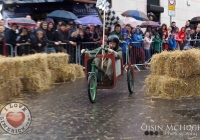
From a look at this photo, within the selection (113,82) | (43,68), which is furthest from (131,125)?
(43,68)

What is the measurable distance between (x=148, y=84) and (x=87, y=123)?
338cm

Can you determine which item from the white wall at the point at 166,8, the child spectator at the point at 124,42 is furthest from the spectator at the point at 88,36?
the white wall at the point at 166,8

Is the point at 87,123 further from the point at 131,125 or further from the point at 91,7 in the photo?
the point at 91,7

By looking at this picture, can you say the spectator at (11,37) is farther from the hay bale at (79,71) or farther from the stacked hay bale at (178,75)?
the stacked hay bale at (178,75)

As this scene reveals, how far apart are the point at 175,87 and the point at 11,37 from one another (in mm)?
6249

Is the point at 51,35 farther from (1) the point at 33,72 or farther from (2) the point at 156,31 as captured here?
(2) the point at 156,31

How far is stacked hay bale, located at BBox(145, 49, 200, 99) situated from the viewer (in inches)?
369

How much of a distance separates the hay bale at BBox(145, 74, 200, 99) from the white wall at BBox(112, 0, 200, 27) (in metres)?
14.1

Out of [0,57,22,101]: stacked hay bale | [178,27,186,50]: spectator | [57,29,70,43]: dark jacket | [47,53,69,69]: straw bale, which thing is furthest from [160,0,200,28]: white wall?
[0,57,22,101]: stacked hay bale

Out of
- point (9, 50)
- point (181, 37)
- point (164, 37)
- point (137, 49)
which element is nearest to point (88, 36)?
point (137, 49)

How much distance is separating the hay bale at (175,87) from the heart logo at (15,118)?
3.57m

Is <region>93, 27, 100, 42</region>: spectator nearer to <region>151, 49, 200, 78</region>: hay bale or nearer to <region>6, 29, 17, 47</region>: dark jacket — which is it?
<region>6, 29, 17, 47</region>: dark jacket

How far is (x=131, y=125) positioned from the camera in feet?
22.4

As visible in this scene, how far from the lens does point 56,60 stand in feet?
41.5
